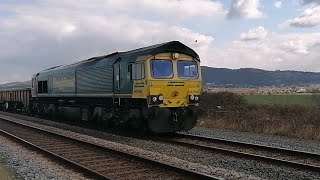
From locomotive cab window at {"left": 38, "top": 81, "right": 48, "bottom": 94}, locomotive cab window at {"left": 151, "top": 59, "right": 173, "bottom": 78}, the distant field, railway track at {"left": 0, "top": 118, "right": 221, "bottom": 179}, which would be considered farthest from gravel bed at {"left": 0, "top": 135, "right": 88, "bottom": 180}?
the distant field

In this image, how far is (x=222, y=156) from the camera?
11.5 m

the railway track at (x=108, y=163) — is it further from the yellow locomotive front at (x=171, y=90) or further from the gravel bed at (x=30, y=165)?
the yellow locomotive front at (x=171, y=90)

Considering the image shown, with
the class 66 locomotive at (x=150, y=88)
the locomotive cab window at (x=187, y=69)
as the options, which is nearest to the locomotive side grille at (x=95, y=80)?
the class 66 locomotive at (x=150, y=88)

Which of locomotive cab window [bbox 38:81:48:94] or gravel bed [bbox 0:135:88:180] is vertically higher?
locomotive cab window [bbox 38:81:48:94]

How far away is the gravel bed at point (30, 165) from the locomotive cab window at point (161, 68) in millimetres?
5356

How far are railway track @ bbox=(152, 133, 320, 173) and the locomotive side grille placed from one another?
153 inches

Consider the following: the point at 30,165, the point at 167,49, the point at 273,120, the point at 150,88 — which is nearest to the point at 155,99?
the point at 150,88

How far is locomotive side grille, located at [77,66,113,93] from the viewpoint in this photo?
60.1ft

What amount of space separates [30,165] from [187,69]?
25.8 ft

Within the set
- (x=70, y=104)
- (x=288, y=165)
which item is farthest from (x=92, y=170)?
(x=70, y=104)

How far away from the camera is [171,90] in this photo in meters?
15.9

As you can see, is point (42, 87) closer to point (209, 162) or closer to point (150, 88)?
point (150, 88)

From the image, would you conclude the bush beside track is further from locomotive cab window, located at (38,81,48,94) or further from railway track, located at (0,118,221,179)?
locomotive cab window, located at (38,81,48,94)

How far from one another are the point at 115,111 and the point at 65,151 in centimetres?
475
